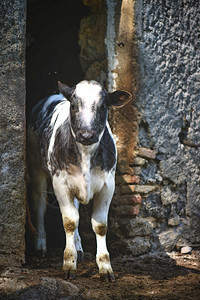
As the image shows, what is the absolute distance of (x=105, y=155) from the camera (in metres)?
4.39

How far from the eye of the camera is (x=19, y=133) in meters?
4.31

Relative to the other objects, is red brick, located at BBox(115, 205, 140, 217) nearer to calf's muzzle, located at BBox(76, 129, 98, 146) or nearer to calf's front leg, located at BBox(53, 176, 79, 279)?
calf's front leg, located at BBox(53, 176, 79, 279)

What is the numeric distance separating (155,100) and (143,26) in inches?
35.7

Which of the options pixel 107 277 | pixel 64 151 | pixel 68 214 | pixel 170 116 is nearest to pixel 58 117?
pixel 64 151

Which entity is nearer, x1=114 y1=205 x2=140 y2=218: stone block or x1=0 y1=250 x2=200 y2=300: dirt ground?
x1=0 y1=250 x2=200 y2=300: dirt ground

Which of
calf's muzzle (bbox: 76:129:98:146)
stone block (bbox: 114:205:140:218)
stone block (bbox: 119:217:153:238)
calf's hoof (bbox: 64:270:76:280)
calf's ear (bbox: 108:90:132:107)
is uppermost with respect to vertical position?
calf's ear (bbox: 108:90:132:107)

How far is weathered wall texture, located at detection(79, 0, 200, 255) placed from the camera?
205 inches

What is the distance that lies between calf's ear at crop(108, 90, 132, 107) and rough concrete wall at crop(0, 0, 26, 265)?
2.88 ft

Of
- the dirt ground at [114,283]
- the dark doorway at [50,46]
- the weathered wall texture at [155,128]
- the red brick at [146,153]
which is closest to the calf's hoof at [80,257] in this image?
the dirt ground at [114,283]

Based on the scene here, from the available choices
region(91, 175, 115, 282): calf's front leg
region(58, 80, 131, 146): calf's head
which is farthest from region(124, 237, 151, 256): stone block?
region(58, 80, 131, 146): calf's head

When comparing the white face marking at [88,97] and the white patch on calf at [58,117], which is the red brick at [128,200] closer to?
the white patch on calf at [58,117]

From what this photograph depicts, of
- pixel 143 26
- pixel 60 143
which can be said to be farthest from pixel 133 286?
pixel 143 26

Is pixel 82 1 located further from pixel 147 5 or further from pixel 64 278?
pixel 64 278

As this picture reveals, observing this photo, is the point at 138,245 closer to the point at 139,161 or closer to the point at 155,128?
the point at 139,161
